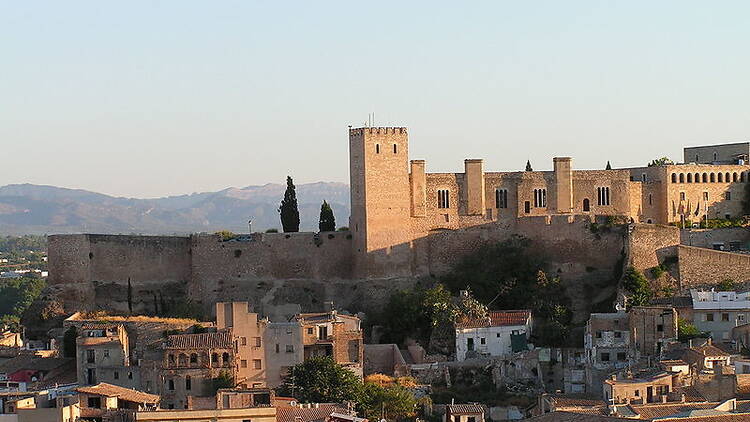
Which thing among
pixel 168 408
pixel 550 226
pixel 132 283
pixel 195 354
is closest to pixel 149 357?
pixel 195 354

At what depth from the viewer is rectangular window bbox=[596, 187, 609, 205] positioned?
49312 mm

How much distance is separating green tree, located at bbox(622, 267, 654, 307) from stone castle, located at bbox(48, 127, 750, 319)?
1257 millimetres

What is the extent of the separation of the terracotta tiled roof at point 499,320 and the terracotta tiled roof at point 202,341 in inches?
315

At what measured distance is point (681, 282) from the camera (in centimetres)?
4566

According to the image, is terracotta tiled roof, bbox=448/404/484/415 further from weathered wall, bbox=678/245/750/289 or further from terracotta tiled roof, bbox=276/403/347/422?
weathered wall, bbox=678/245/750/289

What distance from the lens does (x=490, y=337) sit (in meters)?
43.7

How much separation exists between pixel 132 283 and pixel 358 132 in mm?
8928

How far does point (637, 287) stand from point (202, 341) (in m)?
13.6

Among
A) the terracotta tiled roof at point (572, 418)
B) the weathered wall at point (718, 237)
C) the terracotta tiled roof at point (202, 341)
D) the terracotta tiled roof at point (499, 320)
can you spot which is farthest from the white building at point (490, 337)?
the terracotta tiled roof at point (572, 418)

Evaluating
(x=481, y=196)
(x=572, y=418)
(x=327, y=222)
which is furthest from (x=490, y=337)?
(x=572, y=418)

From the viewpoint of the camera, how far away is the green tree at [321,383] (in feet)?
121

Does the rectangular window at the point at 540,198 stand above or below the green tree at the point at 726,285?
above

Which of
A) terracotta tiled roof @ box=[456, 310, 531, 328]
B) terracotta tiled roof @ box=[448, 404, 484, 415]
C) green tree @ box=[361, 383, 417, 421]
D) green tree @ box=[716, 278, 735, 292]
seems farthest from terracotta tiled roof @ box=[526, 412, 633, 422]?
green tree @ box=[716, 278, 735, 292]

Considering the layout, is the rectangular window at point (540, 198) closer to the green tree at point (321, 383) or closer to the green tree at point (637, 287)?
the green tree at point (637, 287)
